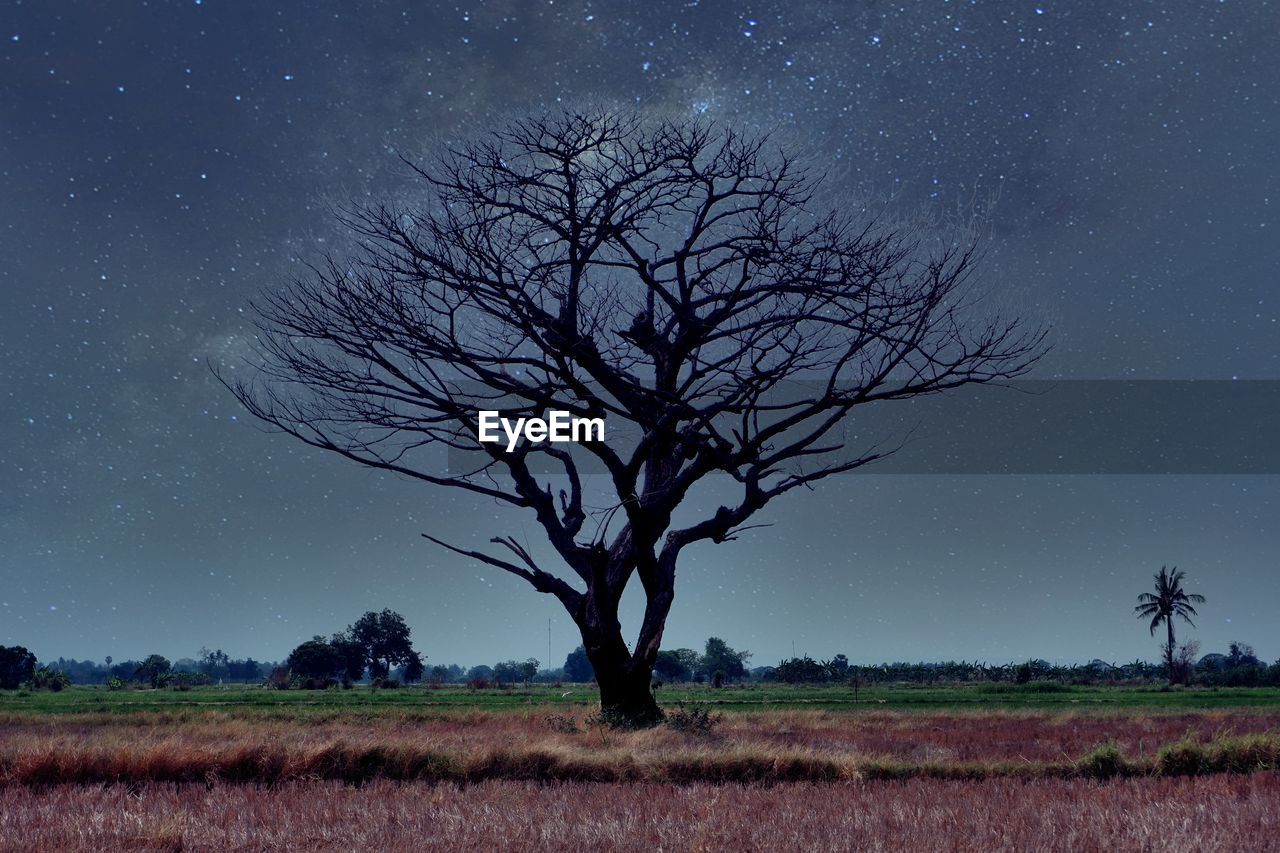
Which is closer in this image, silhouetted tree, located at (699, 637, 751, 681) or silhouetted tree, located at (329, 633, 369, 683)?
silhouetted tree, located at (329, 633, 369, 683)

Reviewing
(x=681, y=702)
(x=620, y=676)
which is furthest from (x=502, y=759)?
(x=681, y=702)

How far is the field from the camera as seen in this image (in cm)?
598

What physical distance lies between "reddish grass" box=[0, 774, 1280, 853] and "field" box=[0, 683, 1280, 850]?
0.09ft

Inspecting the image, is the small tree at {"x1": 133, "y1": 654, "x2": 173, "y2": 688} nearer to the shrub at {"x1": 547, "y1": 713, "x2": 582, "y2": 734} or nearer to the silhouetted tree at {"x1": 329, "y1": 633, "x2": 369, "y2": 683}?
the silhouetted tree at {"x1": 329, "y1": 633, "x2": 369, "y2": 683}

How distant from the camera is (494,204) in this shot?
16.6 meters

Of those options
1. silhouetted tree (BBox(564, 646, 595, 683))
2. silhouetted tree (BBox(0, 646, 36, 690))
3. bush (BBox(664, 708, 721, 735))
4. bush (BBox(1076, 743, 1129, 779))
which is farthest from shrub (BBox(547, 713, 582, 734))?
silhouetted tree (BBox(564, 646, 595, 683))

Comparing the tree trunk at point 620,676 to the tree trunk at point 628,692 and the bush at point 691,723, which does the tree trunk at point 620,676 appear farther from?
the bush at point 691,723

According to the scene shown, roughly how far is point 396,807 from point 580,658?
17449 cm

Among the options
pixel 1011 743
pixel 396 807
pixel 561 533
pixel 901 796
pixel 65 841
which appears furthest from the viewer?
pixel 561 533

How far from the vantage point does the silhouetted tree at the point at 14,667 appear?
89.6 m

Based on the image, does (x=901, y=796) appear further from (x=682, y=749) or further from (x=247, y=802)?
(x=247, y=802)

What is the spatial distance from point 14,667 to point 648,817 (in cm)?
10522

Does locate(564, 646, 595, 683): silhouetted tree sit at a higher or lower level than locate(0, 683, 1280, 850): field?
lower

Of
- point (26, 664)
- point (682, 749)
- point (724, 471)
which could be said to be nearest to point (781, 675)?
point (26, 664)
